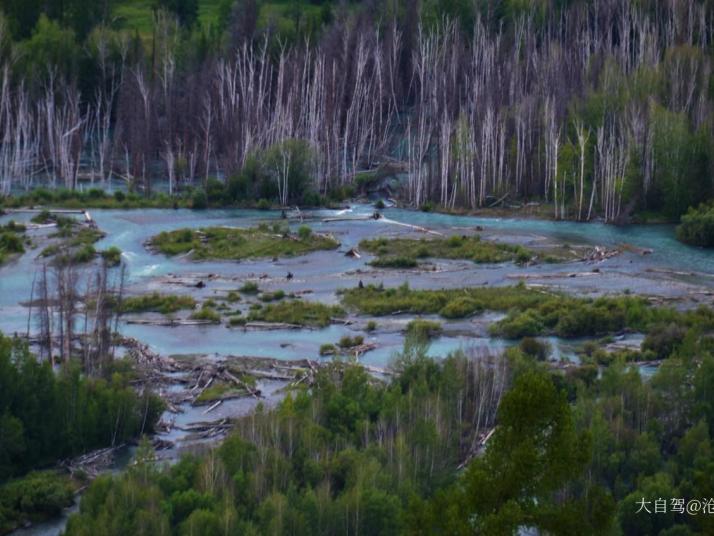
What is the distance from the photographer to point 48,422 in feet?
94.8

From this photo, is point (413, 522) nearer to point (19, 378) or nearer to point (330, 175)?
point (19, 378)

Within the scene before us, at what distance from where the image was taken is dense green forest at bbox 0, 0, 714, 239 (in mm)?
60562

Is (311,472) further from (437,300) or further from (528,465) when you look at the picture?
(437,300)

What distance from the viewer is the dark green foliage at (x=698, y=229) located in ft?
176

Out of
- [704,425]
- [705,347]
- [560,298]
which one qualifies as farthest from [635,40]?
[704,425]

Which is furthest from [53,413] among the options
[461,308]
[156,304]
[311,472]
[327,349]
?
[461,308]

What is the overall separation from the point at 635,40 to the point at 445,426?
5240 cm

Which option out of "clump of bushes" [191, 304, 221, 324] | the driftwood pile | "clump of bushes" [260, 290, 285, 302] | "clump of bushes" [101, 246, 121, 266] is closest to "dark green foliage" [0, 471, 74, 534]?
the driftwood pile

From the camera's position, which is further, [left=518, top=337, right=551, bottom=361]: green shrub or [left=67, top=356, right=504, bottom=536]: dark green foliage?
[left=518, top=337, right=551, bottom=361]: green shrub

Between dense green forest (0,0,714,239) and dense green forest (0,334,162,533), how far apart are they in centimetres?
2925

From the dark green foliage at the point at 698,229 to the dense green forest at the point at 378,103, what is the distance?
9.2 inches

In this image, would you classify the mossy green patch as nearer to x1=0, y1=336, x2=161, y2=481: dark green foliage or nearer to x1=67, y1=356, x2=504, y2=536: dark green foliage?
x1=0, y1=336, x2=161, y2=481: dark green foliage

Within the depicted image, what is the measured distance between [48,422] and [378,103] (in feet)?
153

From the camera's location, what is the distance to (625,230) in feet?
187
